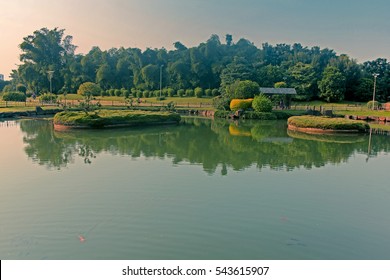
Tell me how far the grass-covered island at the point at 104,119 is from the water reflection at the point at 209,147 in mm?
1160

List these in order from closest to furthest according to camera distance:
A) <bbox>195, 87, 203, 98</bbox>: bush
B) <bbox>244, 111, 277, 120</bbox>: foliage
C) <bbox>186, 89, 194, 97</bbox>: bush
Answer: <bbox>244, 111, 277, 120</bbox>: foliage < <bbox>195, 87, 203, 98</bbox>: bush < <bbox>186, 89, 194, 97</bbox>: bush

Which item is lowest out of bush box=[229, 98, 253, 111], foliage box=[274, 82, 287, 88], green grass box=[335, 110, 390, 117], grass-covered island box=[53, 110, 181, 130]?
grass-covered island box=[53, 110, 181, 130]

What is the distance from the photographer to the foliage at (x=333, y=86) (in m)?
50.0

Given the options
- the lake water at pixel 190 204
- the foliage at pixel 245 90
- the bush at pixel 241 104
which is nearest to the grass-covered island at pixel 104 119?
the lake water at pixel 190 204

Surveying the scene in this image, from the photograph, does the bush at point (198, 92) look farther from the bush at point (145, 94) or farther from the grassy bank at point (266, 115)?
the grassy bank at point (266, 115)

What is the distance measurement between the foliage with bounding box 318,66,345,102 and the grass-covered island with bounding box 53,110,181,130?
1119 inches

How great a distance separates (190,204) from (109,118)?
1910cm

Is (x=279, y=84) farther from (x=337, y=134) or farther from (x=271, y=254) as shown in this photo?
(x=271, y=254)

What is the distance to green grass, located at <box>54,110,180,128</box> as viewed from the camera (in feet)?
84.5

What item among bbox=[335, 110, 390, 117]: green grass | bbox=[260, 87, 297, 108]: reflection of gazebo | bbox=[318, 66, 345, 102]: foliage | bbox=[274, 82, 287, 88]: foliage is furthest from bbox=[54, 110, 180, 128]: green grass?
bbox=[318, 66, 345, 102]: foliage

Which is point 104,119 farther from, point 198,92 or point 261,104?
point 198,92

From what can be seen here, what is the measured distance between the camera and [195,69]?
5866 centimetres

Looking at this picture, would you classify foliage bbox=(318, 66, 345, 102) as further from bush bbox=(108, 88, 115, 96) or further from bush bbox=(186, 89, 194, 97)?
bush bbox=(108, 88, 115, 96)

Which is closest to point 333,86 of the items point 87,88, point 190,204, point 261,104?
point 261,104
